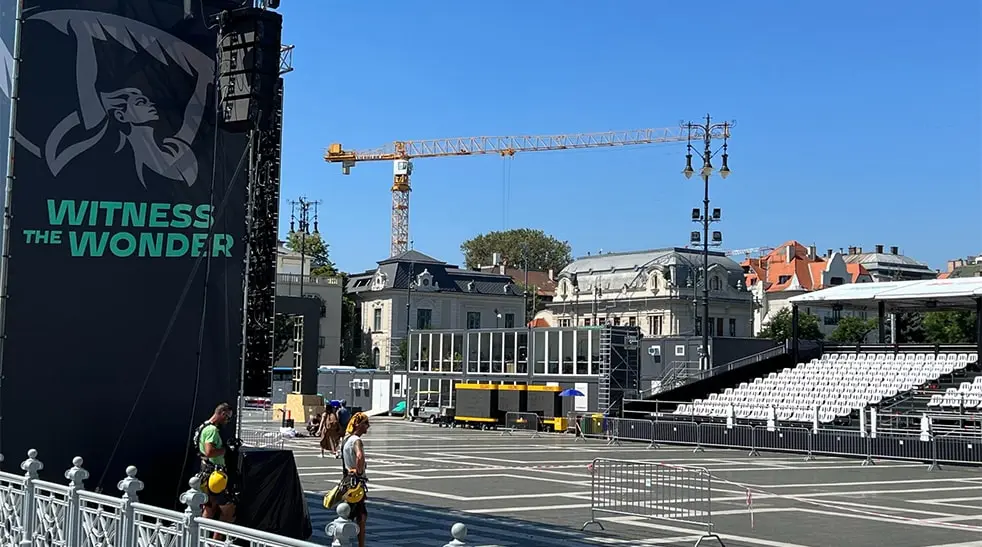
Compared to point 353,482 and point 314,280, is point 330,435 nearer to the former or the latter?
point 353,482

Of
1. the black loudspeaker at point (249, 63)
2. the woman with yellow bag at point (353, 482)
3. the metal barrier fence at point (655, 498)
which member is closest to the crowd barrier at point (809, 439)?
the metal barrier fence at point (655, 498)

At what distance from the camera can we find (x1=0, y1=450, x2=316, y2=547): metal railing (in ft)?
23.9

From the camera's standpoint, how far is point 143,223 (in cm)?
1204

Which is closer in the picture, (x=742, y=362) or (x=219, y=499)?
(x=219, y=499)

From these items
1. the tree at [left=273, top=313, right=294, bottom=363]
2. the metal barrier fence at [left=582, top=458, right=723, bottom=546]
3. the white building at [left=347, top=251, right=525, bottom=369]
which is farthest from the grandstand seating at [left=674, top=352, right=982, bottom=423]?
the white building at [left=347, top=251, right=525, bottom=369]

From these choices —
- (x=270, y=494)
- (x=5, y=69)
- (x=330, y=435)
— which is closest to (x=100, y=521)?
(x=270, y=494)

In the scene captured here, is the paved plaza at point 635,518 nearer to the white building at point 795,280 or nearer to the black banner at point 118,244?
the black banner at point 118,244

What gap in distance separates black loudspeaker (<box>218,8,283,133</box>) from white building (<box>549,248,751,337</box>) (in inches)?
3657

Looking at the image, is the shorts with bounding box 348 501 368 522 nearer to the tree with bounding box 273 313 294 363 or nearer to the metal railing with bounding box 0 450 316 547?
the metal railing with bounding box 0 450 316 547

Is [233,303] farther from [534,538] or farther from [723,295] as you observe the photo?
[723,295]

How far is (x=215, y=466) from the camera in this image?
11.4 m

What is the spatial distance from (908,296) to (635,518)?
29215 millimetres

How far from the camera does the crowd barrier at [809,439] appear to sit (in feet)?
98.4

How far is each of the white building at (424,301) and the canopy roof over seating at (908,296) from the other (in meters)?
57.7
